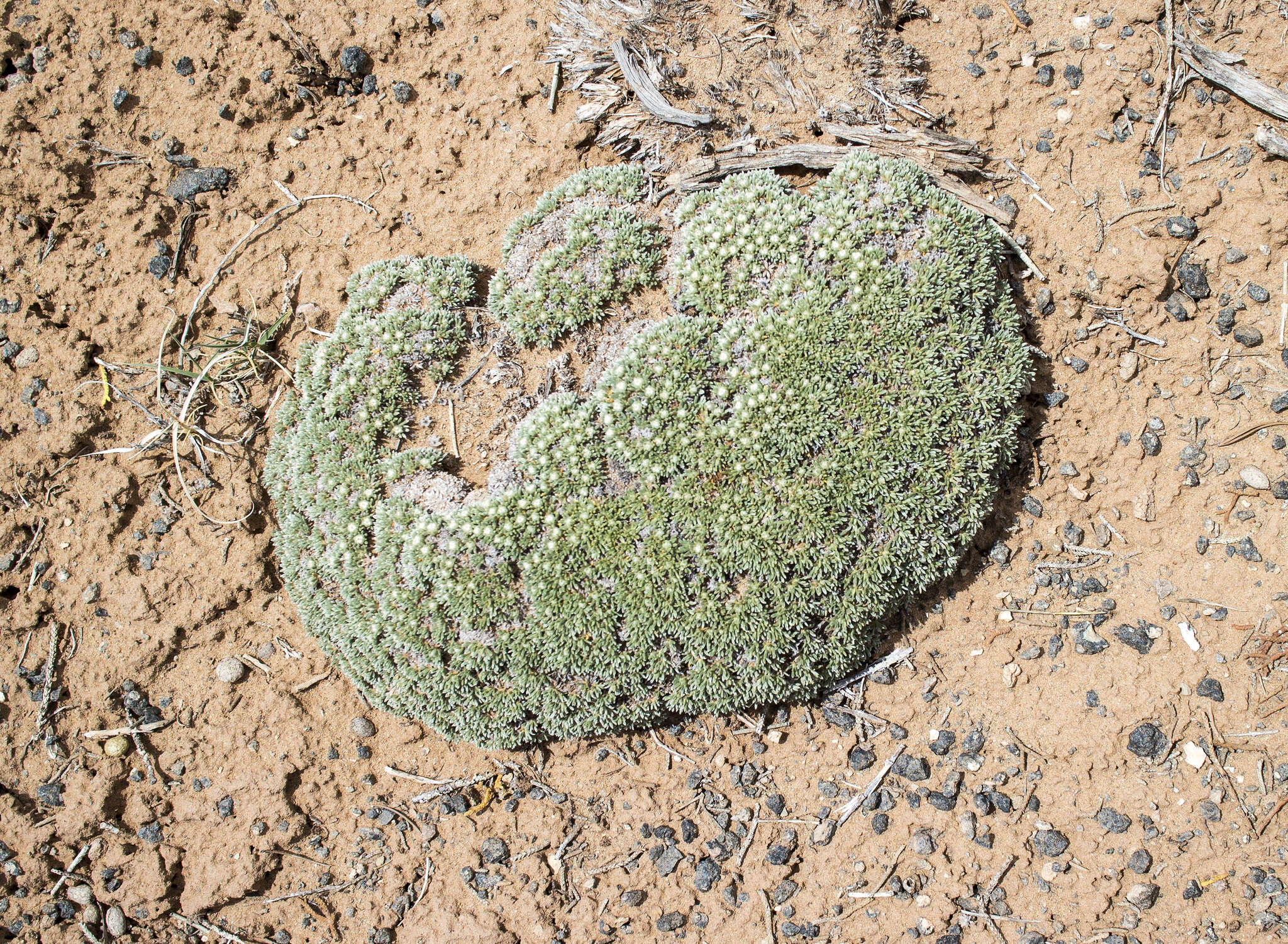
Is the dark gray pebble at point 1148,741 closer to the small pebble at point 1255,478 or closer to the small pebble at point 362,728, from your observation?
the small pebble at point 1255,478

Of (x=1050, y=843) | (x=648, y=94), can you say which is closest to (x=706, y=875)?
(x=1050, y=843)

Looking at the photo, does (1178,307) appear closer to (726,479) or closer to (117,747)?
(726,479)

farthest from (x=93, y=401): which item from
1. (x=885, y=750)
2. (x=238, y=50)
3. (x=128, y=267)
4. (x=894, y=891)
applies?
(x=894, y=891)

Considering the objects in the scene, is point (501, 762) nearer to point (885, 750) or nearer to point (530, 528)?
point (530, 528)

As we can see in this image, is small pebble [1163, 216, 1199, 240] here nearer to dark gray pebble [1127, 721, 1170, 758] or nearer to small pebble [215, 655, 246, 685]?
dark gray pebble [1127, 721, 1170, 758]

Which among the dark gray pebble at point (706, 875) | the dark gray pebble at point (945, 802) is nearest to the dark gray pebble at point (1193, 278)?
the dark gray pebble at point (945, 802)
